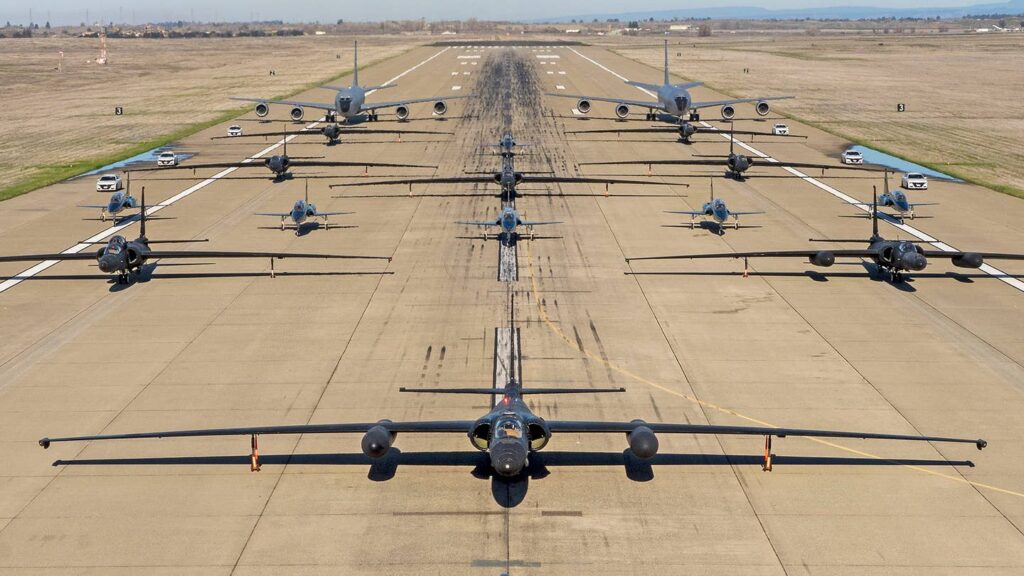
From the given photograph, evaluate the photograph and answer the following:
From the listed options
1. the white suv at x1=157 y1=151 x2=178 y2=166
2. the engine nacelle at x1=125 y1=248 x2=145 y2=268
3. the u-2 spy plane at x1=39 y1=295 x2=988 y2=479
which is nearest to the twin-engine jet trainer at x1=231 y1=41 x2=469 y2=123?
the white suv at x1=157 y1=151 x2=178 y2=166

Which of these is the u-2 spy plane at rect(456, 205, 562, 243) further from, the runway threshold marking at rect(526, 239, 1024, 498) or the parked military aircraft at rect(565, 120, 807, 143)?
A: the parked military aircraft at rect(565, 120, 807, 143)

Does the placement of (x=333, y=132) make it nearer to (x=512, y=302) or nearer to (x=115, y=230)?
→ (x=115, y=230)

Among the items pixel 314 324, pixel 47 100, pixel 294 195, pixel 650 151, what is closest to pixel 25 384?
pixel 314 324

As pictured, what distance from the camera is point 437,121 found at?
362 feet

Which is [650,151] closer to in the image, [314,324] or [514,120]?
[514,120]

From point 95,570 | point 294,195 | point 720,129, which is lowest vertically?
point 95,570

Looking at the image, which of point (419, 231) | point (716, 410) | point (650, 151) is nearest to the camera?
point (716, 410)

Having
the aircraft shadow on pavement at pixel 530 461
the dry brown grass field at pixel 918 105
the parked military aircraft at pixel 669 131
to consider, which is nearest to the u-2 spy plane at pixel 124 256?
the aircraft shadow on pavement at pixel 530 461

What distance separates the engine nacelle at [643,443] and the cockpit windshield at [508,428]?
131 inches

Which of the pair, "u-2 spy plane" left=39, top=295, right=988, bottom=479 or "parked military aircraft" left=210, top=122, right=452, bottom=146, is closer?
"u-2 spy plane" left=39, top=295, right=988, bottom=479

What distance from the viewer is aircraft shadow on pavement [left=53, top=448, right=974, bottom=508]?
89.5 ft

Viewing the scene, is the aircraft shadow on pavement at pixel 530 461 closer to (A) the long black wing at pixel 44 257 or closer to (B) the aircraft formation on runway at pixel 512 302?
(B) the aircraft formation on runway at pixel 512 302

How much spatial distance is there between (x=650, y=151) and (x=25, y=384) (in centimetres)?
6626

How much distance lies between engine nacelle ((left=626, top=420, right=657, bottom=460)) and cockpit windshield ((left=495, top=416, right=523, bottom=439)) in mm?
3316
